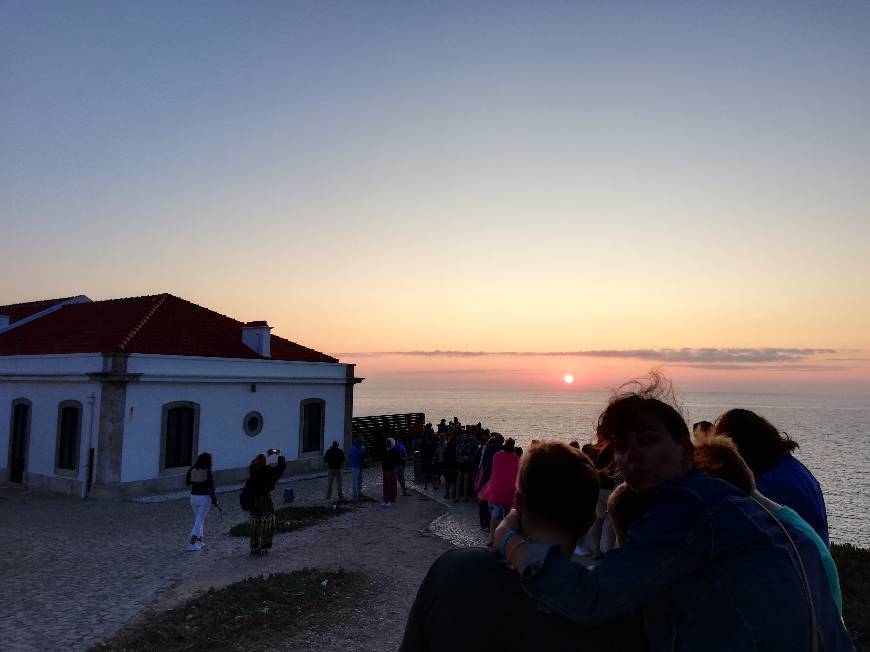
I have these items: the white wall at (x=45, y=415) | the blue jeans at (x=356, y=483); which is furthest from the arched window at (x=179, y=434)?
the blue jeans at (x=356, y=483)

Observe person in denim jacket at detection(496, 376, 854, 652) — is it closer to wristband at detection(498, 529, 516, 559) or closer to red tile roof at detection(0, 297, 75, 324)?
wristband at detection(498, 529, 516, 559)

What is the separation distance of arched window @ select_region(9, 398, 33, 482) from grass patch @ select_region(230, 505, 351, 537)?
9.00 meters

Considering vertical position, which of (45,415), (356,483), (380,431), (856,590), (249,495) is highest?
(45,415)

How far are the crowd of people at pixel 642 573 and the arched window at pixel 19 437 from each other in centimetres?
2036

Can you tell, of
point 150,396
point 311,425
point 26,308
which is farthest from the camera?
point 26,308

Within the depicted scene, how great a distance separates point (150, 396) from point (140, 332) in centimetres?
265

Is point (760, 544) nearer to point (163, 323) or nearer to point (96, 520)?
point (96, 520)

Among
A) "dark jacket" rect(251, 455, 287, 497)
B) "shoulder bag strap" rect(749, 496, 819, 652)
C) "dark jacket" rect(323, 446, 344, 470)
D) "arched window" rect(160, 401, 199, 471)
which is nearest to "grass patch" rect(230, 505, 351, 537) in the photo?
"dark jacket" rect(323, 446, 344, 470)

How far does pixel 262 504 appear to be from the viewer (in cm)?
1033

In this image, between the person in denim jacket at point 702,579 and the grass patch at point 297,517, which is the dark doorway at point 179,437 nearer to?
the grass patch at point 297,517

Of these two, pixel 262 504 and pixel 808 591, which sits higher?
pixel 808 591

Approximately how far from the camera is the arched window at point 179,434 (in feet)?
56.0

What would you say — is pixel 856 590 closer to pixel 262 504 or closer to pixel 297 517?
pixel 262 504

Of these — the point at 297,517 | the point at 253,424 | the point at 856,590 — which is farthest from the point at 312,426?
the point at 856,590
